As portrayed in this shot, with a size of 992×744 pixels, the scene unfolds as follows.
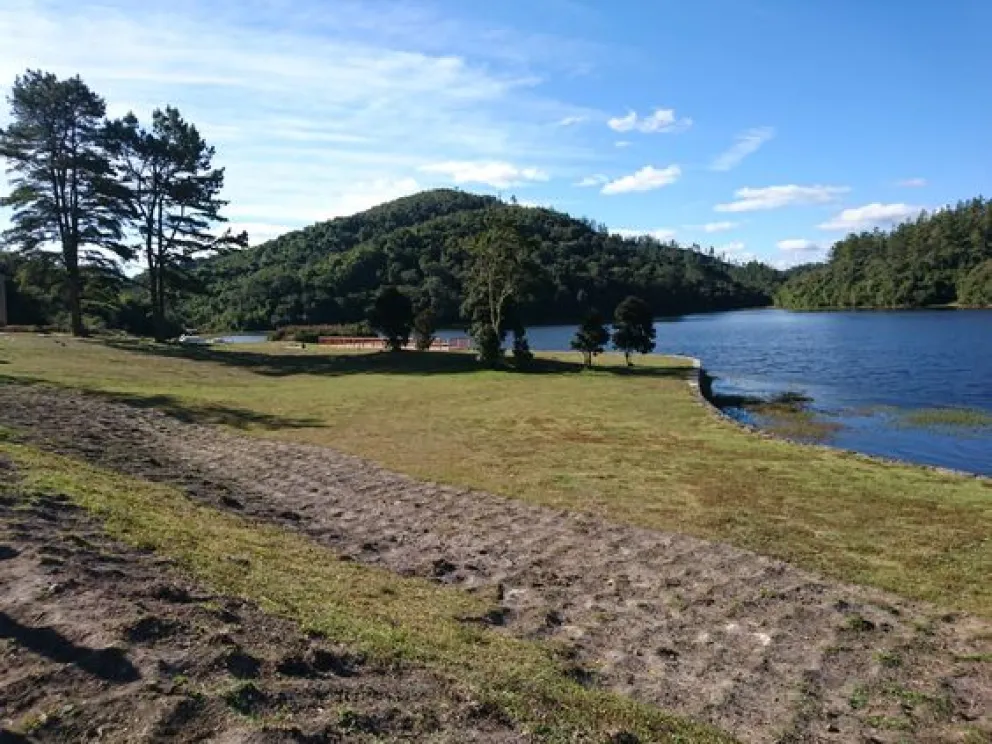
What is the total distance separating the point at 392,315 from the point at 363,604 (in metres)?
39.9

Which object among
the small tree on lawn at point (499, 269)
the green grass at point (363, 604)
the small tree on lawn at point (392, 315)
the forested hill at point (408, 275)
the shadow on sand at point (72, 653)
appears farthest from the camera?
the forested hill at point (408, 275)

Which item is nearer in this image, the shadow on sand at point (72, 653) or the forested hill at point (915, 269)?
the shadow on sand at point (72, 653)

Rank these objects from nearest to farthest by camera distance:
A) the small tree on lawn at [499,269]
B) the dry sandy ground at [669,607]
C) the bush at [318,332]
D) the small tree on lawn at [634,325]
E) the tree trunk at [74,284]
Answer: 1. the dry sandy ground at [669,607]
2. the tree trunk at [74,284]
3. the small tree on lawn at [634,325]
4. the small tree on lawn at [499,269]
5. the bush at [318,332]

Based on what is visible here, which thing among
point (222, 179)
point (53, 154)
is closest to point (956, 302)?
point (222, 179)

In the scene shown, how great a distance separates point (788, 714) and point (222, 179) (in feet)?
154

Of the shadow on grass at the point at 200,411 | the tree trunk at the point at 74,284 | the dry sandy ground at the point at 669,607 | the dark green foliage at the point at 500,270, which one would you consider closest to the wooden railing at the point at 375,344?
the dark green foliage at the point at 500,270

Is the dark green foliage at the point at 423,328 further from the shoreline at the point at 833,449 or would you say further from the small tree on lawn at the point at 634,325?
the shoreline at the point at 833,449

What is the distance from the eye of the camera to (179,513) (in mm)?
9727

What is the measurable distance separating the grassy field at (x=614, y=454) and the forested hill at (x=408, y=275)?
44.6 metres

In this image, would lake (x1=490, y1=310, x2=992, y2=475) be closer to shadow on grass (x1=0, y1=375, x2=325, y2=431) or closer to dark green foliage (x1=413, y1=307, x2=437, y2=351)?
shadow on grass (x1=0, y1=375, x2=325, y2=431)

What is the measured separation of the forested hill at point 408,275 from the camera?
4205 inches

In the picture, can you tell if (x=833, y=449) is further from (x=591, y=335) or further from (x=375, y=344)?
Result: (x=375, y=344)

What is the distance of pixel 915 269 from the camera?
14900cm

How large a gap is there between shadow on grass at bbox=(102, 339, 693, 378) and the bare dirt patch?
29742 millimetres
